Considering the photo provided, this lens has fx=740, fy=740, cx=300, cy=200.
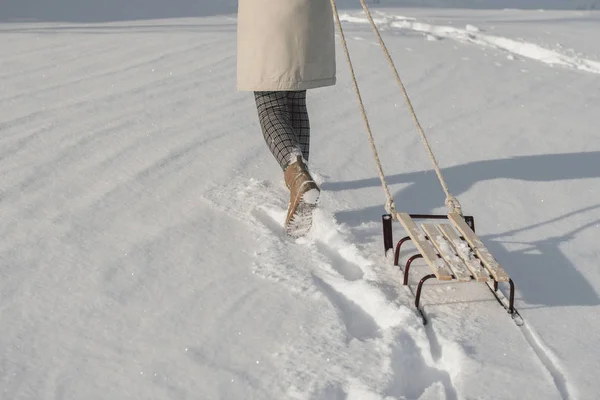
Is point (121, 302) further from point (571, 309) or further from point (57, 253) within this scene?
point (571, 309)

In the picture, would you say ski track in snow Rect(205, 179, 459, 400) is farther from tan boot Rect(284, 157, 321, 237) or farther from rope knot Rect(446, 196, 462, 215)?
rope knot Rect(446, 196, 462, 215)

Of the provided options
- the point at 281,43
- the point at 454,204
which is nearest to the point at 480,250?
the point at 454,204

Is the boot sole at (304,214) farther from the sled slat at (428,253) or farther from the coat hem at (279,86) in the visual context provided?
the coat hem at (279,86)

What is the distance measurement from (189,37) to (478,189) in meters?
3.37

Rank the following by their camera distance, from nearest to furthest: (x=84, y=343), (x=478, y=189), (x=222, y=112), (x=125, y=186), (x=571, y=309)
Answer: (x=84, y=343), (x=571, y=309), (x=125, y=186), (x=478, y=189), (x=222, y=112)

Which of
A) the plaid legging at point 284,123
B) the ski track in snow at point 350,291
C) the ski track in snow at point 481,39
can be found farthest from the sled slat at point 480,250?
the ski track in snow at point 481,39

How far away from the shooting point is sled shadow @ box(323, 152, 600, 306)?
93.4 inches

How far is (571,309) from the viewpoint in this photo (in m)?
2.25

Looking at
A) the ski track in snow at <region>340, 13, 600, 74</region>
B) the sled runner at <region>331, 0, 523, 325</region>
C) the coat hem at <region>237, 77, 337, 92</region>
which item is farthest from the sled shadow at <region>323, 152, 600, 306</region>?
the ski track in snow at <region>340, 13, 600, 74</region>

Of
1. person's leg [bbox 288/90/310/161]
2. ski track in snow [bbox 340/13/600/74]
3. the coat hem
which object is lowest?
ski track in snow [bbox 340/13/600/74]

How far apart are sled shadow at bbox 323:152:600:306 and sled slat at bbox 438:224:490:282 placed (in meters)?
0.23

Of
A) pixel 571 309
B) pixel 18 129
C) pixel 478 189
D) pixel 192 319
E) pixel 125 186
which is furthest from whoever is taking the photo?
pixel 18 129

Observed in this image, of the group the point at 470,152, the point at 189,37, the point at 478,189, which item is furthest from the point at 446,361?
the point at 189,37

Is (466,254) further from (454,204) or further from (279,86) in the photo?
(279,86)
